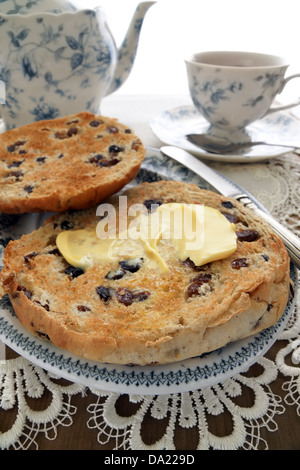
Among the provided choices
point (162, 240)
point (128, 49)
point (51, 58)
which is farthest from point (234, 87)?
point (162, 240)

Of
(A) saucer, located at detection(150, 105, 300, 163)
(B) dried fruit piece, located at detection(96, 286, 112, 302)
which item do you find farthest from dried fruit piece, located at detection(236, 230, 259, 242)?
(A) saucer, located at detection(150, 105, 300, 163)

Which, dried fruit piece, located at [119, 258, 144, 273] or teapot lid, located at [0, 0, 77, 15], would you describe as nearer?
dried fruit piece, located at [119, 258, 144, 273]

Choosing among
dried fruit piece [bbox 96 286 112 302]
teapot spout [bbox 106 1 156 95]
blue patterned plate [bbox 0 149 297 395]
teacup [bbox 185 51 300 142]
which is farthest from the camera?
teapot spout [bbox 106 1 156 95]

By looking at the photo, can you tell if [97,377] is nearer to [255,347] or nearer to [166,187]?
[255,347]

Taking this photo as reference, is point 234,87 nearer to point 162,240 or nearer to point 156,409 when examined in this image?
point 162,240

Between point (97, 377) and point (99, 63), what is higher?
point (99, 63)

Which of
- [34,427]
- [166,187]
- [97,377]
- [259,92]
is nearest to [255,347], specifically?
[97,377]

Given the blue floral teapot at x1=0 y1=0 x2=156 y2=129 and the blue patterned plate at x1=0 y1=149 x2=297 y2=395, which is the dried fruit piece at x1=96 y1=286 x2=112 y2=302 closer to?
the blue patterned plate at x1=0 y1=149 x2=297 y2=395
